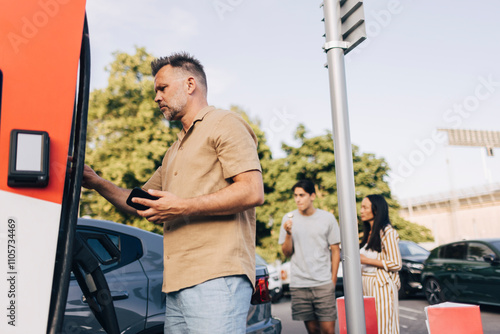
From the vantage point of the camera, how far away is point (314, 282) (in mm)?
5016

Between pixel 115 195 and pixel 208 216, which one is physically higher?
pixel 115 195

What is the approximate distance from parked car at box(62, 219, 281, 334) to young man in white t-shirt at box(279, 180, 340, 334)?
1176 millimetres

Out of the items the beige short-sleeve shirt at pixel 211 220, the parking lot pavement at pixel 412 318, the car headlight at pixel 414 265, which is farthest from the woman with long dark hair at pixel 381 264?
the car headlight at pixel 414 265

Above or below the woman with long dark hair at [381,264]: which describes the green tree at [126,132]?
above

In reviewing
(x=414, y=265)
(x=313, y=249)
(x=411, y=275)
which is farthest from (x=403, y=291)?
(x=313, y=249)

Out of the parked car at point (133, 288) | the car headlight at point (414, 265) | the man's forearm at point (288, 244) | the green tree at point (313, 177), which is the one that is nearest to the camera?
the parked car at point (133, 288)

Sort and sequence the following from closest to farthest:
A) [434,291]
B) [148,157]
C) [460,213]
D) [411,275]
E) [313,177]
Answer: [434,291]
[411,275]
[148,157]
[313,177]
[460,213]

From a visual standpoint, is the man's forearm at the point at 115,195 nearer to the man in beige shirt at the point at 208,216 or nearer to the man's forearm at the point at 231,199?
the man in beige shirt at the point at 208,216

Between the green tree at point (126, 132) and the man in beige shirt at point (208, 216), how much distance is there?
1719cm

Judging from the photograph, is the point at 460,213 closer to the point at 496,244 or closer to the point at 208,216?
the point at 496,244

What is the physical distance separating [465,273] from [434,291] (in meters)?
1.16

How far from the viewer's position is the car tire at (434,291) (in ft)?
35.5

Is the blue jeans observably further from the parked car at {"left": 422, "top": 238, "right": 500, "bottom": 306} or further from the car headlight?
the car headlight

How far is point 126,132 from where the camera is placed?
68.2ft
